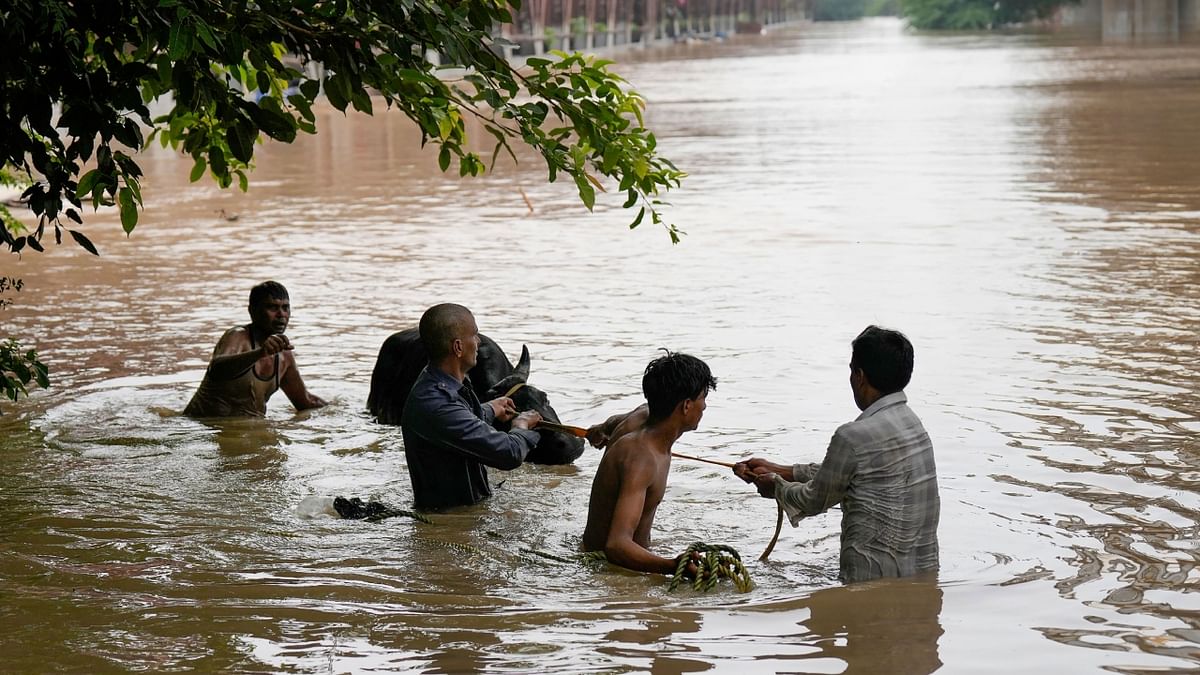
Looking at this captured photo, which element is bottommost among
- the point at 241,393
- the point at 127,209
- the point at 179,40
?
the point at 241,393

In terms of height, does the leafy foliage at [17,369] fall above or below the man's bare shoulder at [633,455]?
above

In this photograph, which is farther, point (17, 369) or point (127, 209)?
point (17, 369)

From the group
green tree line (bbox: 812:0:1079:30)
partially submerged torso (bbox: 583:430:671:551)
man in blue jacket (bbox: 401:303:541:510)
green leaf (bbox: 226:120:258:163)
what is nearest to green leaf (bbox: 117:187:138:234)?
green leaf (bbox: 226:120:258:163)

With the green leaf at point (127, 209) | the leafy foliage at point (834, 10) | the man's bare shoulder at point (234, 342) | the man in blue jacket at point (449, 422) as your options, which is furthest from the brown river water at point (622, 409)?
the leafy foliage at point (834, 10)

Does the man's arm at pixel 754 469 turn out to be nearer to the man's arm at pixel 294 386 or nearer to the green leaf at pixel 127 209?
the green leaf at pixel 127 209

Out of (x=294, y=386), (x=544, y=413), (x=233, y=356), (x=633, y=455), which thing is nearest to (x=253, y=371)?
(x=294, y=386)

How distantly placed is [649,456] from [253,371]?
3.76m

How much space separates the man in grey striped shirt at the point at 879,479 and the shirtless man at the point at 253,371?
11.7ft

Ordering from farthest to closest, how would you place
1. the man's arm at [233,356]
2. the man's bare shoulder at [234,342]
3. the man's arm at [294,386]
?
the man's arm at [294,386] < the man's bare shoulder at [234,342] < the man's arm at [233,356]

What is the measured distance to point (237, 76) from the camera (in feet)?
22.7

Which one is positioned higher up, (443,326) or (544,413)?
(443,326)

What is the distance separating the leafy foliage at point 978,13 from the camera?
97000 millimetres

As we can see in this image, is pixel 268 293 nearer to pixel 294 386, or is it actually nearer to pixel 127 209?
pixel 294 386

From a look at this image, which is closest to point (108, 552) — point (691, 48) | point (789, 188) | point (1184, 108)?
point (789, 188)
